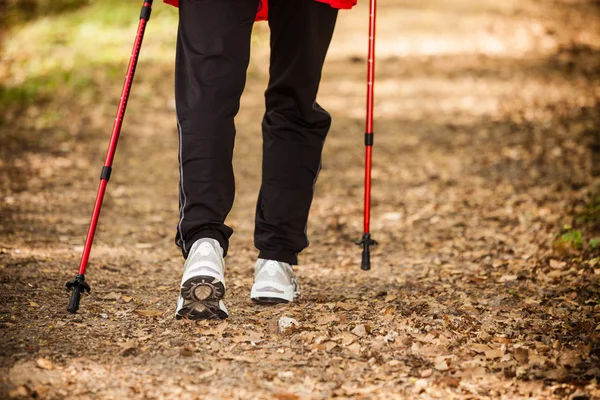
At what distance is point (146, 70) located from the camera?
1020 cm

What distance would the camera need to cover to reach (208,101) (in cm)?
288

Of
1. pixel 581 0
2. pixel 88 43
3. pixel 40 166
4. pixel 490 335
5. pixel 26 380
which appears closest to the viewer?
pixel 26 380

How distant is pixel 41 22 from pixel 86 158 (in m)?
6.08

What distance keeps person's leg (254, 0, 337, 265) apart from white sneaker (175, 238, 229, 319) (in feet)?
1.37

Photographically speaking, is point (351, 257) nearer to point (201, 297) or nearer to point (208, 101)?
point (201, 297)

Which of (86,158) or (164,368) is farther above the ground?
(86,158)

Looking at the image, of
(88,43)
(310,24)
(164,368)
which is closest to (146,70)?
(88,43)

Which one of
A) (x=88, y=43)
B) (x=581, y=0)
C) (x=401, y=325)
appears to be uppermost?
(x=581, y=0)

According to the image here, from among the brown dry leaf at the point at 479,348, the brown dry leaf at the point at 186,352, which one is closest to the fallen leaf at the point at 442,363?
the brown dry leaf at the point at 479,348

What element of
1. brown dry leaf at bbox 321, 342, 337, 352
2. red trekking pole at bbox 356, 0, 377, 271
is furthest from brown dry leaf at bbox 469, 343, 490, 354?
red trekking pole at bbox 356, 0, 377, 271

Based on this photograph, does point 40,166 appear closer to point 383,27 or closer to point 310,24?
point 310,24

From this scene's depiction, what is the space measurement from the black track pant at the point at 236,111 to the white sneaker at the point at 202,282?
0.22 feet

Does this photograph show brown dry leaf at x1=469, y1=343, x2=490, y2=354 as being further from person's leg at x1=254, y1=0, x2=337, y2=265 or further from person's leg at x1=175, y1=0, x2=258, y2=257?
person's leg at x1=175, y1=0, x2=258, y2=257

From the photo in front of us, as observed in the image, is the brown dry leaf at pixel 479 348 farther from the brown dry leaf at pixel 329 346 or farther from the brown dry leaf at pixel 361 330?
the brown dry leaf at pixel 329 346
